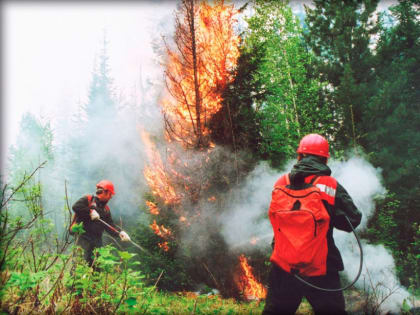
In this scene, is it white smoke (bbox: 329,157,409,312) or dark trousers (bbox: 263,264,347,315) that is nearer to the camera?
dark trousers (bbox: 263,264,347,315)

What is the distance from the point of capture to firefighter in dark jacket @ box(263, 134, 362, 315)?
7.94 ft

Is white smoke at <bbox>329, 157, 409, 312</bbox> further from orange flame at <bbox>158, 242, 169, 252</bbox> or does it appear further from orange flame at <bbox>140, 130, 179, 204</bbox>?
orange flame at <bbox>158, 242, 169, 252</bbox>

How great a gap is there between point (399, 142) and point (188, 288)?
25.9 feet

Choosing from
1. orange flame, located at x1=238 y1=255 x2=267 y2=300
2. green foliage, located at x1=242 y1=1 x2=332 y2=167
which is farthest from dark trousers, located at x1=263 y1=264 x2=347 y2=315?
green foliage, located at x1=242 y1=1 x2=332 y2=167

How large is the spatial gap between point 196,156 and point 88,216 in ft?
10.5

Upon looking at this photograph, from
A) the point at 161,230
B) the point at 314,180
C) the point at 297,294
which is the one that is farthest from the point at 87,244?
the point at 314,180

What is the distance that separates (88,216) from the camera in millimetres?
4973

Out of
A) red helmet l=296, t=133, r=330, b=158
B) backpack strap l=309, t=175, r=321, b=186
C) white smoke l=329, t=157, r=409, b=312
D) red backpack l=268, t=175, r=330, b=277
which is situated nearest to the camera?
red backpack l=268, t=175, r=330, b=277

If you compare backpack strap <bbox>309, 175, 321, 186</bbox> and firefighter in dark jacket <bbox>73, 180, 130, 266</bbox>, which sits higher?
backpack strap <bbox>309, 175, 321, 186</bbox>

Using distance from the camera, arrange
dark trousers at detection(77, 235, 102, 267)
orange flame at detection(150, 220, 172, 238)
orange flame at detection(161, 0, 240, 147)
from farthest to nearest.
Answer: orange flame at detection(150, 220, 172, 238) → orange flame at detection(161, 0, 240, 147) → dark trousers at detection(77, 235, 102, 267)

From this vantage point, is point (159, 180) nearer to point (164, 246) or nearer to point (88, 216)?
point (164, 246)

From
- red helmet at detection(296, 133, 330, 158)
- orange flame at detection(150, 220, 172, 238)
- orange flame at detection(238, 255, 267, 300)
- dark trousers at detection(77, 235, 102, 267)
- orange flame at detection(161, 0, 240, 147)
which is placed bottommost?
orange flame at detection(238, 255, 267, 300)

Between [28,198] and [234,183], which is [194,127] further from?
[28,198]

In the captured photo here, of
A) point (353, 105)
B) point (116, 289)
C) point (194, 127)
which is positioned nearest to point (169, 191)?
point (194, 127)
